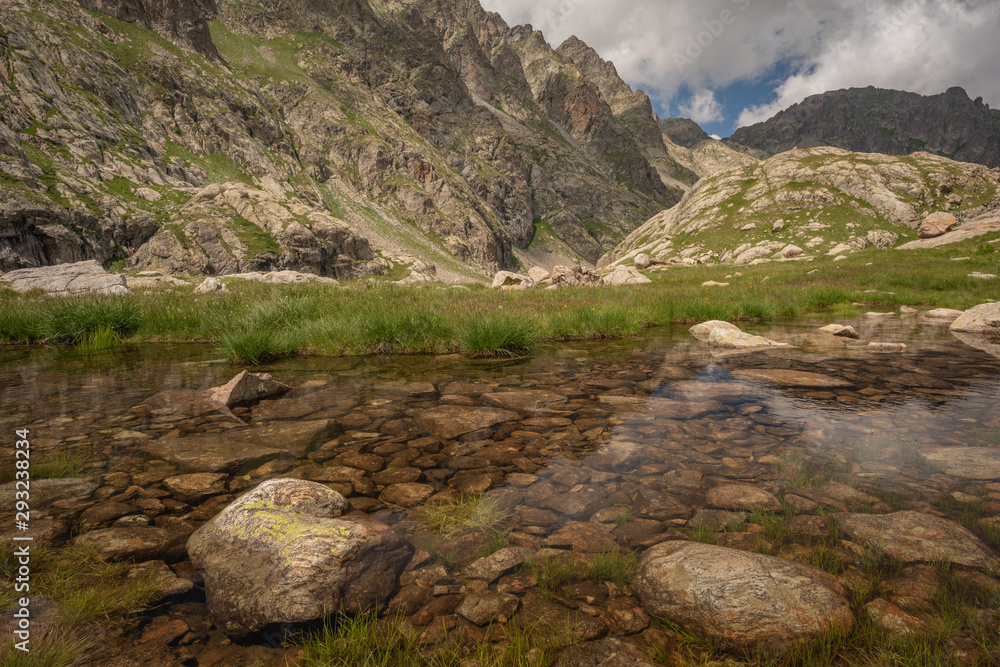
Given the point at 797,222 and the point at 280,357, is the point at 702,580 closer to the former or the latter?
the point at 280,357

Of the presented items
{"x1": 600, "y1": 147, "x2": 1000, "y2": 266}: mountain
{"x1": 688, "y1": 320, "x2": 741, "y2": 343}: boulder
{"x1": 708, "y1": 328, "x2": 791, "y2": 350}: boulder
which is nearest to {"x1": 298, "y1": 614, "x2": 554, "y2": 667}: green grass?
{"x1": 708, "y1": 328, "x2": 791, "y2": 350}: boulder

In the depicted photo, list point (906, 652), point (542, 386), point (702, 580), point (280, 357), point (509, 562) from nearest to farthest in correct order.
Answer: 1. point (906, 652)
2. point (702, 580)
3. point (509, 562)
4. point (542, 386)
5. point (280, 357)

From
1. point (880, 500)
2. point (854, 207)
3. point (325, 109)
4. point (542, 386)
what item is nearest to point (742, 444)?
point (880, 500)

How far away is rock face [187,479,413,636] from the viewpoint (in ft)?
6.41

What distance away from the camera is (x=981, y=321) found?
34.0ft

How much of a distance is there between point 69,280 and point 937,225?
2957 inches

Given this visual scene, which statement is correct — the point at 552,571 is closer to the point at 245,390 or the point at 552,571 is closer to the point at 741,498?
the point at 741,498

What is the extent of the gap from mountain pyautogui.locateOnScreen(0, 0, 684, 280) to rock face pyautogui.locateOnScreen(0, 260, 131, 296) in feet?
94.0

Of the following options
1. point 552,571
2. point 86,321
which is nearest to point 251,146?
point 86,321

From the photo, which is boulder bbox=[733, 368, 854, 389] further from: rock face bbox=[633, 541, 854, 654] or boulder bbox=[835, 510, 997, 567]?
rock face bbox=[633, 541, 854, 654]

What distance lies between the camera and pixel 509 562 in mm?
2324

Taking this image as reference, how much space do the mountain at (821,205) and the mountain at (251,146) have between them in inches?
2198

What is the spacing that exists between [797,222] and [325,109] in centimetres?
11796

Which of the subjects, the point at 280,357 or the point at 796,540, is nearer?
the point at 796,540
